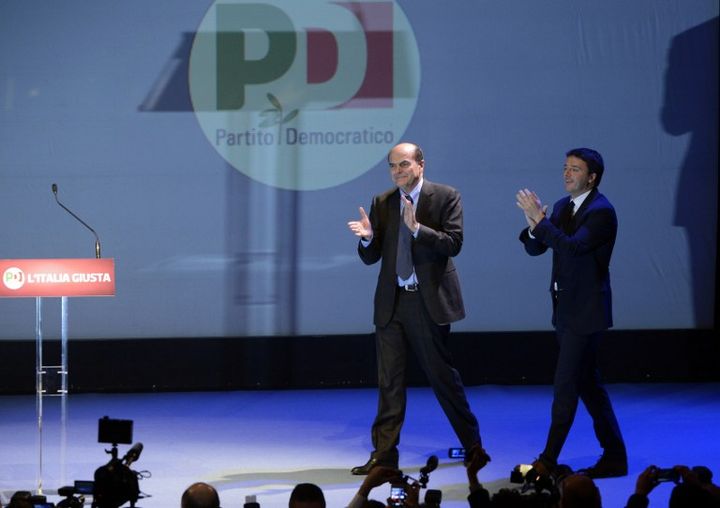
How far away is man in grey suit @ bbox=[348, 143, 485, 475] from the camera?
5.52 m

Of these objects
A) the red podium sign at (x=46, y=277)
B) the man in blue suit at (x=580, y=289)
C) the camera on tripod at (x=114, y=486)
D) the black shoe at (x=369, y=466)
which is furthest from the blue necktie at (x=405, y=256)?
the camera on tripod at (x=114, y=486)

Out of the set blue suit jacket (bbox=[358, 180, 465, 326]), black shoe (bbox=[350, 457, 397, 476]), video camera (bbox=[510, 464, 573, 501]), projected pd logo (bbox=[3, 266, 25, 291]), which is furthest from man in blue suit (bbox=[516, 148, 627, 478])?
projected pd logo (bbox=[3, 266, 25, 291])

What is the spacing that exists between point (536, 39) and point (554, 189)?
3.55 feet

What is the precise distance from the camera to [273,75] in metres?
8.10

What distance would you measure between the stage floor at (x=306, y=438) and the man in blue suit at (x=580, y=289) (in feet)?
0.82

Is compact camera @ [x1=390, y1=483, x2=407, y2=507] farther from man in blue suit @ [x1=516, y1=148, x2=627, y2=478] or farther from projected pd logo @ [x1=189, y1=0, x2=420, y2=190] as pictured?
projected pd logo @ [x1=189, y1=0, x2=420, y2=190]

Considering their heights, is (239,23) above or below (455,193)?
above

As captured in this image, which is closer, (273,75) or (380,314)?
(380,314)

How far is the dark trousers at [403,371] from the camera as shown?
5555 mm

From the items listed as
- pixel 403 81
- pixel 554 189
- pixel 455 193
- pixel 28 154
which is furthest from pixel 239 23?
pixel 455 193

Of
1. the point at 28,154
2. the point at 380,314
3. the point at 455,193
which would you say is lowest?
the point at 380,314

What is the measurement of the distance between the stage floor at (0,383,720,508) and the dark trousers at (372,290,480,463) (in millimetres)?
219

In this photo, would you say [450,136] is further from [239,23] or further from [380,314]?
[380,314]

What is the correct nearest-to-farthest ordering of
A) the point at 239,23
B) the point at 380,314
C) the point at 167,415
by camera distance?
the point at 380,314 < the point at 167,415 < the point at 239,23
